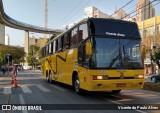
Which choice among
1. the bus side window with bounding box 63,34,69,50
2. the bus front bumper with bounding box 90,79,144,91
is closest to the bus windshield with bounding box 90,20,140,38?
the bus front bumper with bounding box 90,79,144,91

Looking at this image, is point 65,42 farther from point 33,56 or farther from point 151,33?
point 33,56

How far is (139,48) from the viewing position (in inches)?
562

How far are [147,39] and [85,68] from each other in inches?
1990

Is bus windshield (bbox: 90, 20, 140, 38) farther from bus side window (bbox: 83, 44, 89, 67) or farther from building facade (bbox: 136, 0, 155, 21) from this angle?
building facade (bbox: 136, 0, 155, 21)

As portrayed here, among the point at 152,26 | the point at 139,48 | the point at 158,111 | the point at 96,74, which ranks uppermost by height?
the point at 152,26

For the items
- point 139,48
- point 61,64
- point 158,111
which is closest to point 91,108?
point 158,111

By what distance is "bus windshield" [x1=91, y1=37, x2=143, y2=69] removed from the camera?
13.4 metres

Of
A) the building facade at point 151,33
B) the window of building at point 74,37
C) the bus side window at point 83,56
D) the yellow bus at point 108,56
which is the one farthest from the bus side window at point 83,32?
the building facade at point 151,33

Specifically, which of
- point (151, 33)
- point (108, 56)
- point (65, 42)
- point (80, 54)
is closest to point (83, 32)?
point (80, 54)

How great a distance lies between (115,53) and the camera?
44.8ft

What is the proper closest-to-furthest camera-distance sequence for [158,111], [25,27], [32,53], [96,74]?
[158,111] < [96,74] < [25,27] < [32,53]

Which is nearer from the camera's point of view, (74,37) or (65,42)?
(74,37)

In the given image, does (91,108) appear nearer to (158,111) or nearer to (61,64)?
(158,111)

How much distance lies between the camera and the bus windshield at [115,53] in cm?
1341
